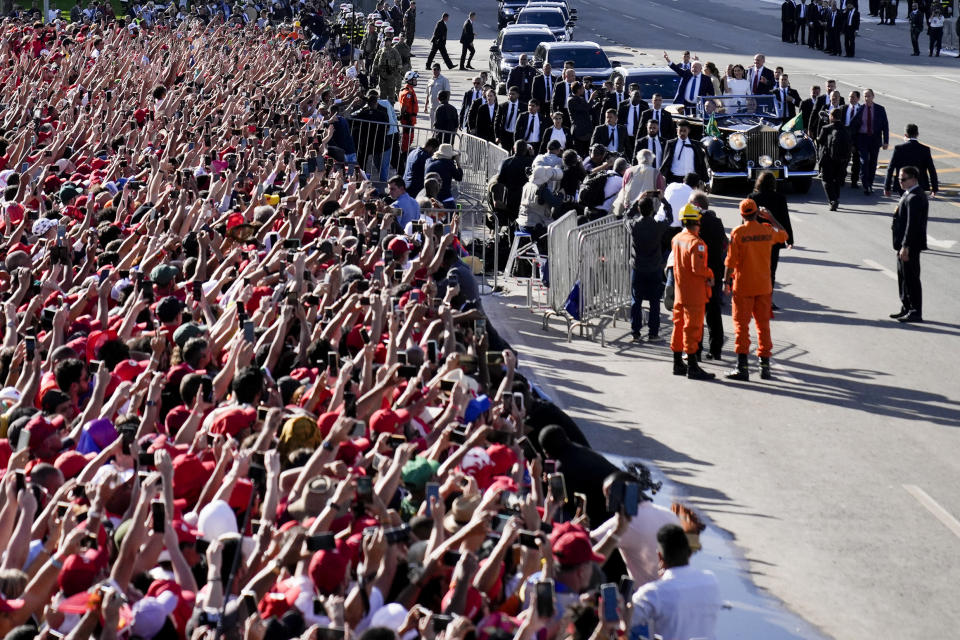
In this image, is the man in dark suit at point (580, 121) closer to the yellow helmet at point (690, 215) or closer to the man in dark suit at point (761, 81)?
the man in dark suit at point (761, 81)

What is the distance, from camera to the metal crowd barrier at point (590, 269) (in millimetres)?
14844

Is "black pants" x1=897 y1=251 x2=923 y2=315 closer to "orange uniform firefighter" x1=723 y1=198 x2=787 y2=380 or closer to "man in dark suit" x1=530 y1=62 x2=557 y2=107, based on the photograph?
"orange uniform firefighter" x1=723 y1=198 x2=787 y2=380

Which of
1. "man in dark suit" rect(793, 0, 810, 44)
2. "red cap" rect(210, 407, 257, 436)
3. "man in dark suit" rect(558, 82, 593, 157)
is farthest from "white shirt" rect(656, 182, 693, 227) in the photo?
"man in dark suit" rect(793, 0, 810, 44)

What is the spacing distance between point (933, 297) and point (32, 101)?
10833mm

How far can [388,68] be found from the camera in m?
28.5

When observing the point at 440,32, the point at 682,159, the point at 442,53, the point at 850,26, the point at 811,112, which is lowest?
the point at 682,159

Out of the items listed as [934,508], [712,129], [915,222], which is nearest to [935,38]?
[712,129]

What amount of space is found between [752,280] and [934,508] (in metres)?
3.59

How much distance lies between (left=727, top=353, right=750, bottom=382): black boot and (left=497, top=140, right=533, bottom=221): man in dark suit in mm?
5098

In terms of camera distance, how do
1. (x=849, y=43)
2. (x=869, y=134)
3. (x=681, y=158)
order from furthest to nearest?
(x=849, y=43) → (x=869, y=134) → (x=681, y=158)

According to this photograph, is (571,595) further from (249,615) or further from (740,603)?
(740,603)

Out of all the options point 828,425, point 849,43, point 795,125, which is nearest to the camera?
point 828,425

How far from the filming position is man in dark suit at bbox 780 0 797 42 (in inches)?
1781

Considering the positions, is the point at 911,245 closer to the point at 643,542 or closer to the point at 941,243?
the point at 941,243
